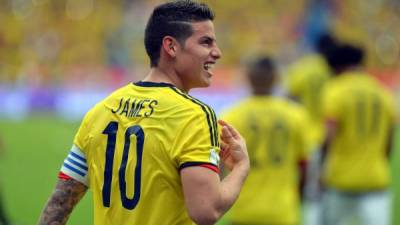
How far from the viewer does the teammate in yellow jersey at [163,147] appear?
4039 mm

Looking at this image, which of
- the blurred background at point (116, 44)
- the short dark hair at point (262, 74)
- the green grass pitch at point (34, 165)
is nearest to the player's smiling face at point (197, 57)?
the short dark hair at point (262, 74)

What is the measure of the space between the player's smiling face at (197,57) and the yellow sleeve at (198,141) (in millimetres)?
249

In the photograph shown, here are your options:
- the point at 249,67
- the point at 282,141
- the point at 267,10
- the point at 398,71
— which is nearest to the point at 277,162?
the point at 282,141

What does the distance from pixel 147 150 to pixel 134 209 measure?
0.26 metres

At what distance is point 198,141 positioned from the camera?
4.04 meters

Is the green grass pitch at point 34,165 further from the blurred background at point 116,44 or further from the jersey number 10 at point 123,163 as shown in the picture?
the jersey number 10 at point 123,163

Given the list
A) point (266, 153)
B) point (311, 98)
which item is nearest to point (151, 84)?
point (266, 153)

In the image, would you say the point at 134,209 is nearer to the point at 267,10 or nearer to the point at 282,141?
the point at 282,141

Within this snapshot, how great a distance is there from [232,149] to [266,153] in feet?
12.3

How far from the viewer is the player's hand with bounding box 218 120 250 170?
14.1ft

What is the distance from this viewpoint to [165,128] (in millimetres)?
4113

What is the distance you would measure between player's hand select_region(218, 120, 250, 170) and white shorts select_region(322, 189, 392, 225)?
213 inches

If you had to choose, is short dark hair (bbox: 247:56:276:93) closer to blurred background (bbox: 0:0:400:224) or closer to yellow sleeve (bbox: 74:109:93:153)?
yellow sleeve (bbox: 74:109:93:153)

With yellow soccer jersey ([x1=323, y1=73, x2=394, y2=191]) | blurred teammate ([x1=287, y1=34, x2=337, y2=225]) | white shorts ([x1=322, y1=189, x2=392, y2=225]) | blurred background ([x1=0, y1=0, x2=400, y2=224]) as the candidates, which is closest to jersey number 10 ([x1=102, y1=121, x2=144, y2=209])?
yellow soccer jersey ([x1=323, y1=73, x2=394, y2=191])
